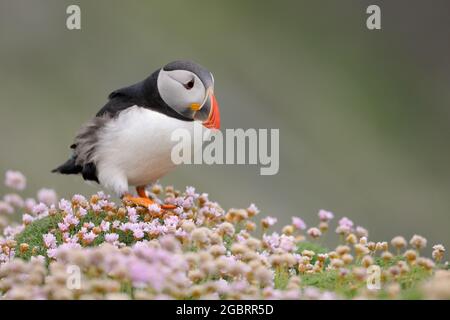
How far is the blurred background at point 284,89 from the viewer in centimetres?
1295

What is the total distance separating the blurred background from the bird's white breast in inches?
243

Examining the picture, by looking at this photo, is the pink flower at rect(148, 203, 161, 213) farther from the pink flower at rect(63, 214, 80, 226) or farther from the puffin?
the pink flower at rect(63, 214, 80, 226)

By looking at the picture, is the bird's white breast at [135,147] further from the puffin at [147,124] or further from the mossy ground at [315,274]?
the mossy ground at [315,274]

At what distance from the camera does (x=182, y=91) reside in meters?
5.22

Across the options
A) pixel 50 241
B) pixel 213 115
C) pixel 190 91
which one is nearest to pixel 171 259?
pixel 50 241

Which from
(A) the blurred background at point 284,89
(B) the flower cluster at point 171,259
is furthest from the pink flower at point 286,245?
(A) the blurred background at point 284,89

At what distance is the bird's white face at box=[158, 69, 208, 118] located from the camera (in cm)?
513

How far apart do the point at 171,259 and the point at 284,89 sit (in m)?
13.0

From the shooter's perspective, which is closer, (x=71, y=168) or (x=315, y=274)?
(x=315, y=274)

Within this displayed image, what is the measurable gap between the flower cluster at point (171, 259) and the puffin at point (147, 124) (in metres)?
0.27

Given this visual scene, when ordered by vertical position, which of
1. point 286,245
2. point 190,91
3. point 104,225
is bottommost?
point 286,245

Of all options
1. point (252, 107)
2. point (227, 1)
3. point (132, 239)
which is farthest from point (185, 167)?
point (132, 239)

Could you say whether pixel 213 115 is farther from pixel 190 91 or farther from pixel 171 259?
pixel 171 259

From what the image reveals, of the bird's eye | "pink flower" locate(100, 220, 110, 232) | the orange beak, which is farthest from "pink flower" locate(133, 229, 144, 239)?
the bird's eye
